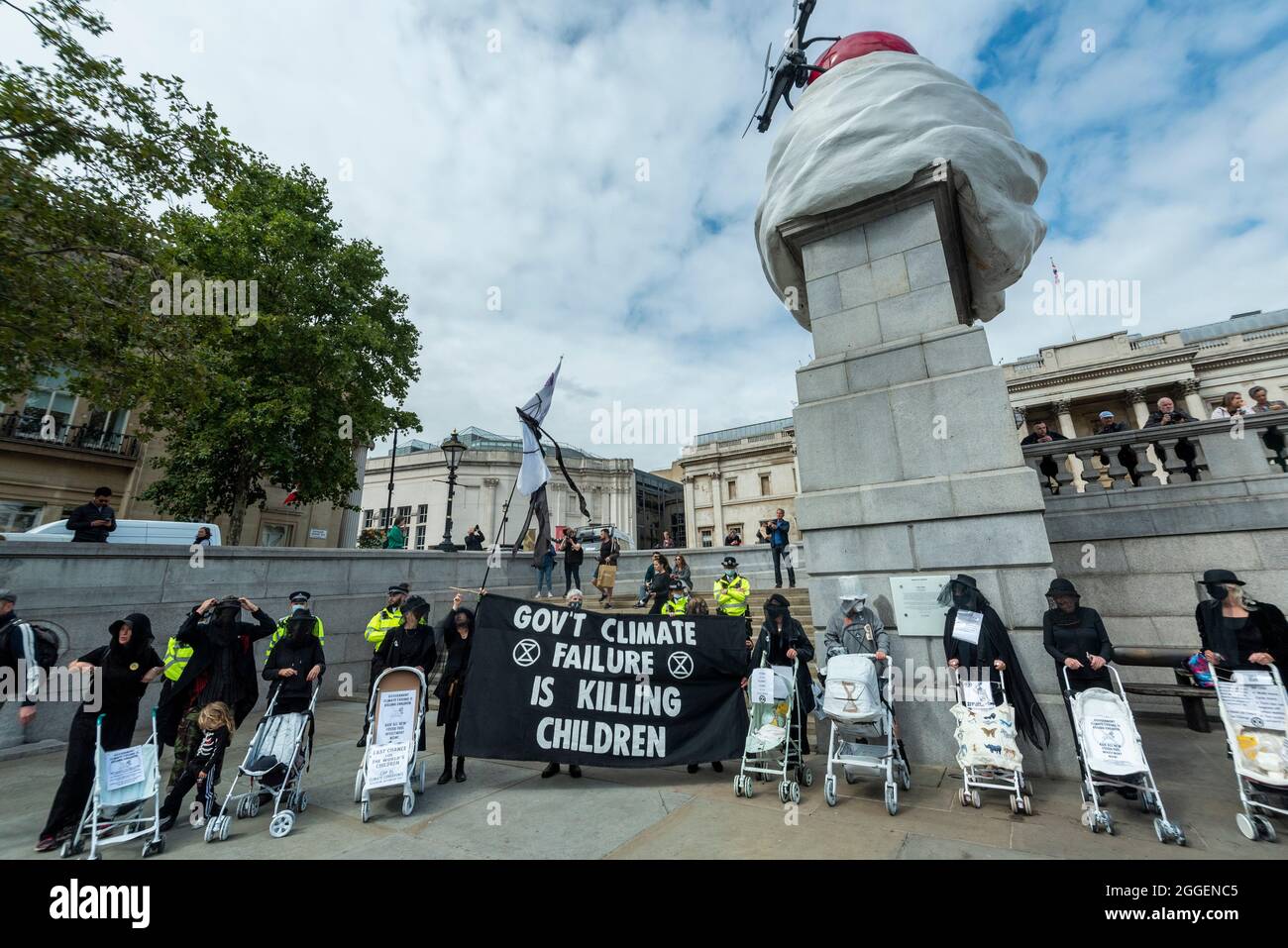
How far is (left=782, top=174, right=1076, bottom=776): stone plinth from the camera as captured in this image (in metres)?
5.80

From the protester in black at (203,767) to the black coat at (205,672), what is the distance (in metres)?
0.20

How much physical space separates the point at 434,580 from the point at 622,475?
4133 centimetres

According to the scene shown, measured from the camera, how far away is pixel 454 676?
621 centimetres

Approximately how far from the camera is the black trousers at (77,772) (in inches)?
169

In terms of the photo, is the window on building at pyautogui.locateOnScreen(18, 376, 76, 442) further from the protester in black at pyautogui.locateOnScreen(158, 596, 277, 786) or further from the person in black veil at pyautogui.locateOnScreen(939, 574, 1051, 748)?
the person in black veil at pyautogui.locateOnScreen(939, 574, 1051, 748)

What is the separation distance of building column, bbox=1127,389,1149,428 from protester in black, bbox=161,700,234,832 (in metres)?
46.2

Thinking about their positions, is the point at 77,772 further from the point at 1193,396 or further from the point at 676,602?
the point at 1193,396

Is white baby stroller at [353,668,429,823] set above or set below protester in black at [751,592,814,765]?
below

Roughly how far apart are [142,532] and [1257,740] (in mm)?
20273

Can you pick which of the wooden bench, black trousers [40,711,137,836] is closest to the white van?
black trousers [40,711,137,836]

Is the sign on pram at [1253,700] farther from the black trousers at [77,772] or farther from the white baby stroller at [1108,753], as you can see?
the black trousers at [77,772]

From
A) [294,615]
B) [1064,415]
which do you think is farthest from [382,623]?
[1064,415]

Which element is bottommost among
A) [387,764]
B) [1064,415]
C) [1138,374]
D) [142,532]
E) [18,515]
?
[387,764]
